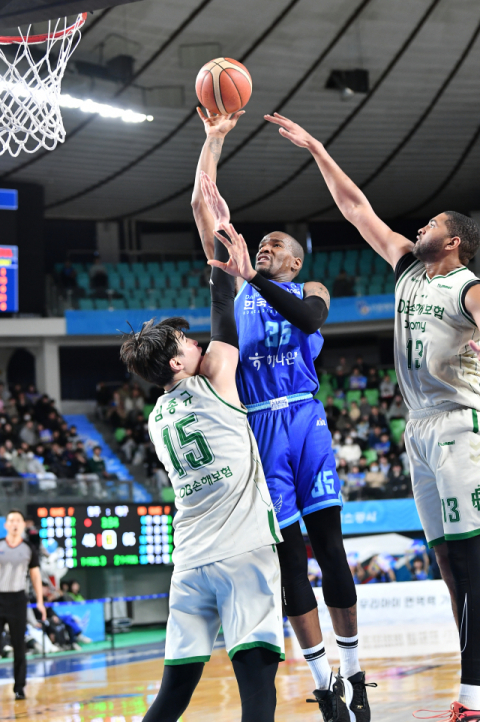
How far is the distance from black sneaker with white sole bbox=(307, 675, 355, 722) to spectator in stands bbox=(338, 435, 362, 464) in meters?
14.1

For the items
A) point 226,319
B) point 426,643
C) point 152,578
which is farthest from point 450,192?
point 226,319

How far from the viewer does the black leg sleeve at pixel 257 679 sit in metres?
3.38

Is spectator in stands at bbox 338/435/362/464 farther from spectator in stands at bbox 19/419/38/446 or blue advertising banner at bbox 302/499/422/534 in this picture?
spectator in stands at bbox 19/419/38/446

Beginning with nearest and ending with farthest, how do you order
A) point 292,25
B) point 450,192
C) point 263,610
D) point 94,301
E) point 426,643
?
point 263,610, point 426,643, point 292,25, point 94,301, point 450,192

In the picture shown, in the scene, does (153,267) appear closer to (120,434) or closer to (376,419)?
(120,434)

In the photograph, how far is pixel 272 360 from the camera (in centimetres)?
462

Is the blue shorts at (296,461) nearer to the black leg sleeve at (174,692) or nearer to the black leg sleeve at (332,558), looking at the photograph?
the black leg sleeve at (332,558)

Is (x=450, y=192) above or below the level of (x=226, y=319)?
above

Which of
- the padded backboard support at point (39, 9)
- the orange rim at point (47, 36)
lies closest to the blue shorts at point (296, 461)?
the padded backboard support at point (39, 9)

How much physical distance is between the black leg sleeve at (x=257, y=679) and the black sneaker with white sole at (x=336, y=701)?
854 mm

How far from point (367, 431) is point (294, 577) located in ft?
53.0

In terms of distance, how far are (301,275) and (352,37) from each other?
723cm

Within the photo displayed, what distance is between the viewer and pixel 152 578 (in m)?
16.4

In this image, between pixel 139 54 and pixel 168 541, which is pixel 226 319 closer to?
pixel 168 541
